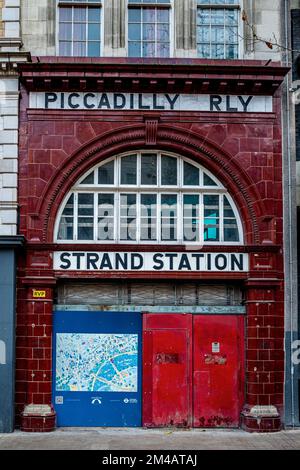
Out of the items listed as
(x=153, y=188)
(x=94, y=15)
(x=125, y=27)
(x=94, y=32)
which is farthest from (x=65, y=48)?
(x=153, y=188)

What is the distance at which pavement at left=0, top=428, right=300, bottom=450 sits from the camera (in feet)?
44.1

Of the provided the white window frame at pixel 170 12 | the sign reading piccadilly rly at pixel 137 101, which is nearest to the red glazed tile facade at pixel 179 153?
the sign reading piccadilly rly at pixel 137 101

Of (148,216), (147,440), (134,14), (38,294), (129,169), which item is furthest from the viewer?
(134,14)

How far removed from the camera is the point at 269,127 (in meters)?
15.7

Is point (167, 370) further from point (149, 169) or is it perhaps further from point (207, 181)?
point (149, 169)

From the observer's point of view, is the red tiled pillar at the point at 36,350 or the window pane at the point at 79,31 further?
the window pane at the point at 79,31

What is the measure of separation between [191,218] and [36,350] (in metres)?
4.36

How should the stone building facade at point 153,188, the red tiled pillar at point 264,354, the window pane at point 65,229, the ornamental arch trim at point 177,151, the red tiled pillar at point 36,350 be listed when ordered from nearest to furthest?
the red tiled pillar at point 36,350 < the red tiled pillar at point 264,354 < the stone building facade at point 153,188 < the ornamental arch trim at point 177,151 < the window pane at point 65,229

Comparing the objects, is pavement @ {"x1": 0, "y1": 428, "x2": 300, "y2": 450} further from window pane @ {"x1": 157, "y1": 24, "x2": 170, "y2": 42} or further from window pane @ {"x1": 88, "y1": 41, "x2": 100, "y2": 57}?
window pane @ {"x1": 157, "y1": 24, "x2": 170, "y2": 42}

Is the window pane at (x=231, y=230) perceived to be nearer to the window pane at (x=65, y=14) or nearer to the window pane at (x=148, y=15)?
the window pane at (x=148, y=15)

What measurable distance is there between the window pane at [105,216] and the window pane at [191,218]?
1.60 meters

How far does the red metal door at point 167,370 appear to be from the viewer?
15289 mm

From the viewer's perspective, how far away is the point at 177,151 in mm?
15672

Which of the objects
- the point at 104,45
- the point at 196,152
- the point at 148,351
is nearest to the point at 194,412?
the point at 148,351
